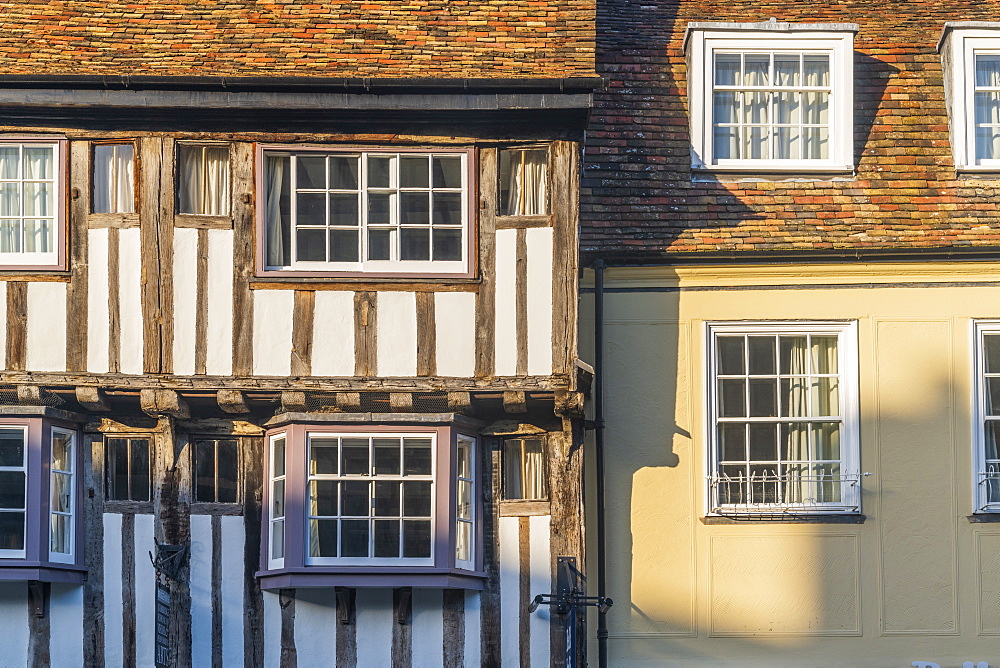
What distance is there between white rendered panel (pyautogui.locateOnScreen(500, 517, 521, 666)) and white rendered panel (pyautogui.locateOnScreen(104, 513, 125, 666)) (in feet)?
11.0

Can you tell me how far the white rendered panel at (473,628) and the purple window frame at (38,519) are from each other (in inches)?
134

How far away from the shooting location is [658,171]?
46.1 feet

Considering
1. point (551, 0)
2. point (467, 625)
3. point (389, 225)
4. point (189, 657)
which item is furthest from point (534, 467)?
point (551, 0)

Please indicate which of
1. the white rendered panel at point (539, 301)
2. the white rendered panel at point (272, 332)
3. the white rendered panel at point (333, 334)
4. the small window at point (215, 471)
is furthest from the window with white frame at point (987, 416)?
the small window at point (215, 471)

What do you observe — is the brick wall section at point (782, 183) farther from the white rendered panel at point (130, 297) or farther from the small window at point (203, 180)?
the white rendered panel at point (130, 297)

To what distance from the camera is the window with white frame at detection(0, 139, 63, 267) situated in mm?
12852

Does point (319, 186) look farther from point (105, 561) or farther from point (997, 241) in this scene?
point (997, 241)

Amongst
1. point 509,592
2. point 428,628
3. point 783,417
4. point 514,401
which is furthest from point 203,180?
point 783,417

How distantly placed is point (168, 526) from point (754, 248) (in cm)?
586

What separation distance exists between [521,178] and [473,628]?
3.99 metres

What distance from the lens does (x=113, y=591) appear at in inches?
508

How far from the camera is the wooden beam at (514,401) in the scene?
40.9 ft

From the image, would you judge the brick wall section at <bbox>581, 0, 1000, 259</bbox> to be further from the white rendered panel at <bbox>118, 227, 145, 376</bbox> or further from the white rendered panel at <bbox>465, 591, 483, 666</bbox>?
the white rendered panel at <bbox>118, 227, 145, 376</bbox>

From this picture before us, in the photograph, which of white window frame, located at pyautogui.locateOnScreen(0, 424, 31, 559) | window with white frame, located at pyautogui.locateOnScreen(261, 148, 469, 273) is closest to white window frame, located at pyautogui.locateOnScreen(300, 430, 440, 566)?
window with white frame, located at pyautogui.locateOnScreen(261, 148, 469, 273)
